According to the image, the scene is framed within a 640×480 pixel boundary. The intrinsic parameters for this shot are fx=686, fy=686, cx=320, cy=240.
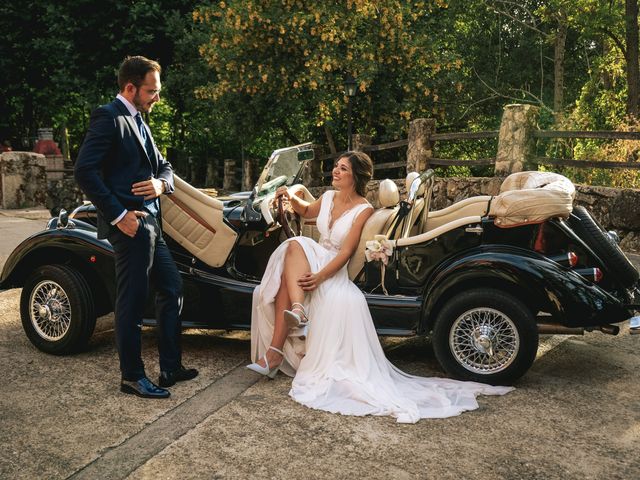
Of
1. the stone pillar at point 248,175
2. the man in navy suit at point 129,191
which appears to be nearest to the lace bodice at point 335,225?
the man in navy suit at point 129,191

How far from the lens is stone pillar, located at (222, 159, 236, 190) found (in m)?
23.5

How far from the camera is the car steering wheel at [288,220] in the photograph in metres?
5.11

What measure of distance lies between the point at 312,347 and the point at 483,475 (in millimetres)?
1609

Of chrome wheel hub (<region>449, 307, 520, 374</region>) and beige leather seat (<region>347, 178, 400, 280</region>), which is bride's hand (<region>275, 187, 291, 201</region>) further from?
chrome wheel hub (<region>449, 307, 520, 374</region>)

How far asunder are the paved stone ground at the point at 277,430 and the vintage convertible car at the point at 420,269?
13.6 inches

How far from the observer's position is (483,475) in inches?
126

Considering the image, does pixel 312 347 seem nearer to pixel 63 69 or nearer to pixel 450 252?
pixel 450 252

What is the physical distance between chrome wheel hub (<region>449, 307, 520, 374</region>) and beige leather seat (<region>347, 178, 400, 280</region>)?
2.68ft

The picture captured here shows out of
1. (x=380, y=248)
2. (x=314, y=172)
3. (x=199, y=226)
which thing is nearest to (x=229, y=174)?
(x=314, y=172)

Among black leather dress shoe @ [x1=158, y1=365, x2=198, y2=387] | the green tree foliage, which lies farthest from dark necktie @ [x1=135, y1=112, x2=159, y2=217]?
the green tree foliage

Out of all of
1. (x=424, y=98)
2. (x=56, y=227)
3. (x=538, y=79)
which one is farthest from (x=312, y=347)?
(x=538, y=79)

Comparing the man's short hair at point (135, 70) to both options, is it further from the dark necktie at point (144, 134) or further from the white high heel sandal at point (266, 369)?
the white high heel sandal at point (266, 369)

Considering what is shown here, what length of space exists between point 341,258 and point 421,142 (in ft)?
35.6

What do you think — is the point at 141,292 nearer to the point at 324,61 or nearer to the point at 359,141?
the point at 324,61
